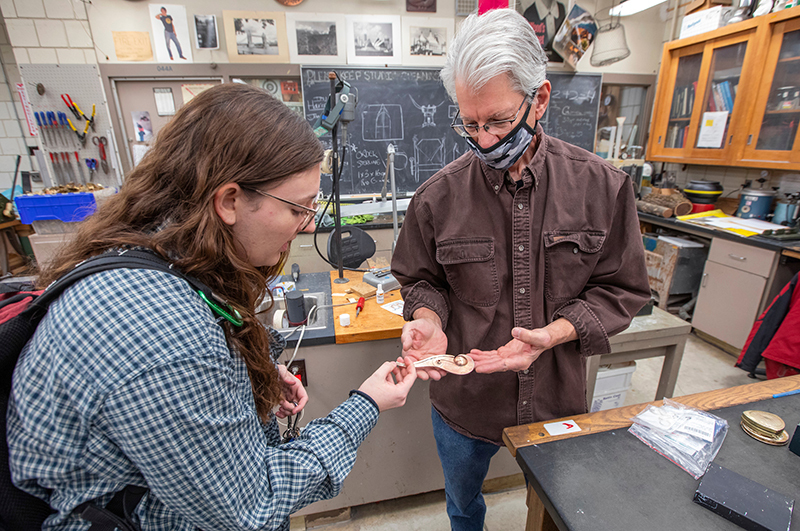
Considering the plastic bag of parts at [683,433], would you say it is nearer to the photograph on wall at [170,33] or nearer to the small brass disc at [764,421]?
the small brass disc at [764,421]

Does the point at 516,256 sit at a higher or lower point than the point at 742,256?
higher

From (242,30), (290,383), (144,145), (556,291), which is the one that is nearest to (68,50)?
(144,145)

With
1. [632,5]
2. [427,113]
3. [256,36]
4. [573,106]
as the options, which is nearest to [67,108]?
[256,36]

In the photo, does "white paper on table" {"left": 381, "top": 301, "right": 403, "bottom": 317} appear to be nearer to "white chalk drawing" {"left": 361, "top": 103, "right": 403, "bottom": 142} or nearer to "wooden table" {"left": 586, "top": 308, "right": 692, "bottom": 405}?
"wooden table" {"left": 586, "top": 308, "right": 692, "bottom": 405}

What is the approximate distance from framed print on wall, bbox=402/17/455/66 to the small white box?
2.21 m

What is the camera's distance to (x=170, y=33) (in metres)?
3.71

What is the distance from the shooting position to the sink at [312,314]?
1.59m

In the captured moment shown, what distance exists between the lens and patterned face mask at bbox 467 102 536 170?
103 cm

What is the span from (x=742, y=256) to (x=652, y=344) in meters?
1.79

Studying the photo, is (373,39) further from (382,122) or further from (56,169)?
(56,169)

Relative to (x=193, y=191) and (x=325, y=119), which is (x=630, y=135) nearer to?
(x=325, y=119)

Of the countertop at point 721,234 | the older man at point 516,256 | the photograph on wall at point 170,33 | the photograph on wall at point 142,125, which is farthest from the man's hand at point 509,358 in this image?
the photograph on wall at point 142,125

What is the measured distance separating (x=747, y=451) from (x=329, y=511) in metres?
1.64

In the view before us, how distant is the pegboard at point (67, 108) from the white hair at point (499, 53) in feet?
13.9
